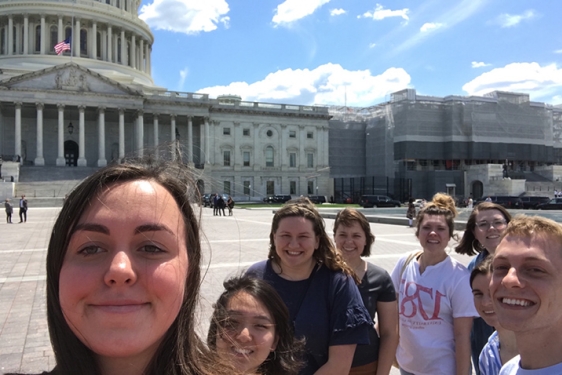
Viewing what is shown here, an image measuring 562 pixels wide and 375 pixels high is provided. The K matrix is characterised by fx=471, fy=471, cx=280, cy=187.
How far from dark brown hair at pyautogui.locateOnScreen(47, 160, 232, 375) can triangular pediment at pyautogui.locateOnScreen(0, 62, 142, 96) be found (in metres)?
62.4

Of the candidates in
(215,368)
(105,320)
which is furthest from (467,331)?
(105,320)

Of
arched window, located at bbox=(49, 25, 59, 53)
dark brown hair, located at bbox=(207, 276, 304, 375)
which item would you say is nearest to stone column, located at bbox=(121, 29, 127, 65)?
arched window, located at bbox=(49, 25, 59, 53)

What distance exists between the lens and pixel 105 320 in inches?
56.9

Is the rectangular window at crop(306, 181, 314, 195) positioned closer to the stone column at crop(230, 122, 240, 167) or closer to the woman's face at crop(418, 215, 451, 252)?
the stone column at crop(230, 122, 240, 167)

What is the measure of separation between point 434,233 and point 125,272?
3685mm

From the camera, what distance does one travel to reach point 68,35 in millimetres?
69000

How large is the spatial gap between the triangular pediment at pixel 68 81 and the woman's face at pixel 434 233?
60.4 meters

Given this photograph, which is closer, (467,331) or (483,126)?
(467,331)

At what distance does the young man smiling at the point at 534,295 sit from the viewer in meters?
2.08

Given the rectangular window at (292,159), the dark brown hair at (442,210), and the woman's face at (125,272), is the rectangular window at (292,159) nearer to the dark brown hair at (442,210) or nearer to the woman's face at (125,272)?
the dark brown hair at (442,210)

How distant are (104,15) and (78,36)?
209 inches

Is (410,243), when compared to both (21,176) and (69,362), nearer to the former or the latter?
(69,362)

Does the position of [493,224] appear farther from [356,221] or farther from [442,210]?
[356,221]

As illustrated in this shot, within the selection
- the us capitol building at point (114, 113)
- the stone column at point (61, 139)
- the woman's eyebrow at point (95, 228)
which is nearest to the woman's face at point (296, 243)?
the woman's eyebrow at point (95, 228)
